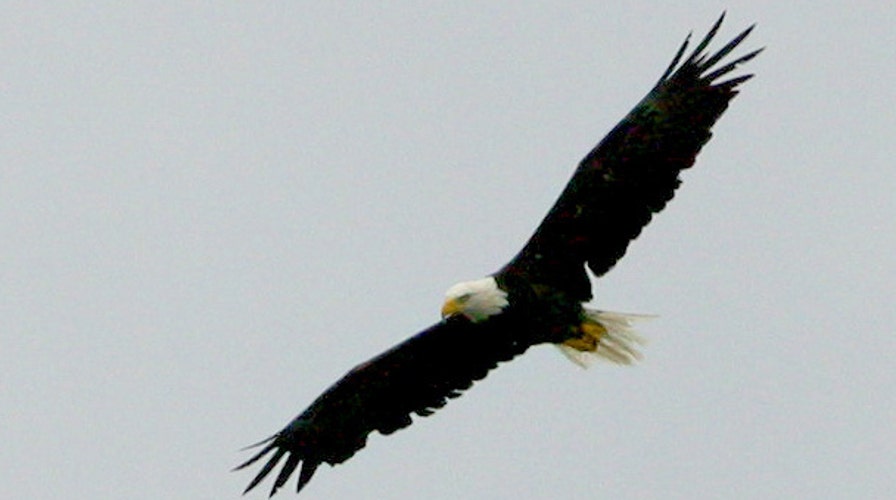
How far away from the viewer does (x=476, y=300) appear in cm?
1382

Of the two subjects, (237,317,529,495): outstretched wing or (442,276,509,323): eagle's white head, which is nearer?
(442,276,509,323): eagle's white head

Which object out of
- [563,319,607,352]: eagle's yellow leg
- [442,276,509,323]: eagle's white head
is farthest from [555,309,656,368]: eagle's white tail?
[442,276,509,323]: eagle's white head

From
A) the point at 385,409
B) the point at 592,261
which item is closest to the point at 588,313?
the point at 592,261

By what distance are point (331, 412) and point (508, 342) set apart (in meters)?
1.18

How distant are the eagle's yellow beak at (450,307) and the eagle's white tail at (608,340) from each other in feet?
2.54

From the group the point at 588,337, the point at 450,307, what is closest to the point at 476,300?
the point at 450,307

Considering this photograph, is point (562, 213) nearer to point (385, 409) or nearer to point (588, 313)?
point (588, 313)

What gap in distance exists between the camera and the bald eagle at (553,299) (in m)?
13.6

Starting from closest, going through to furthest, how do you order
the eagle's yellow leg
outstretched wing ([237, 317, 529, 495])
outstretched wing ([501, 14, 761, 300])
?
outstretched wing ([501, 14, 761, 300]), the eagle's yellow leg, outstretched wing ([237, 317, 529, 495])

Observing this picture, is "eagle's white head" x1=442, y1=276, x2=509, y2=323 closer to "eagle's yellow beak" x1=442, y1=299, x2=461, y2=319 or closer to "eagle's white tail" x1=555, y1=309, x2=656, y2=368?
"eagle's yellow beak" x1=442, y1=299, x2=461, y2=319

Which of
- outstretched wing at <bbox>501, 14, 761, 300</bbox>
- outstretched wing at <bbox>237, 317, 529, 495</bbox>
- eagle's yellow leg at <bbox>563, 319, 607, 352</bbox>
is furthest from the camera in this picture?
outstretched wing at <bbox>237, 317, 529, 495</bbox>

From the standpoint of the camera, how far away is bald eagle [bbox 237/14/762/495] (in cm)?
1359

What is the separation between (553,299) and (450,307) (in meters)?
A: 0.59

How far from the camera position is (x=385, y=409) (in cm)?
1448
